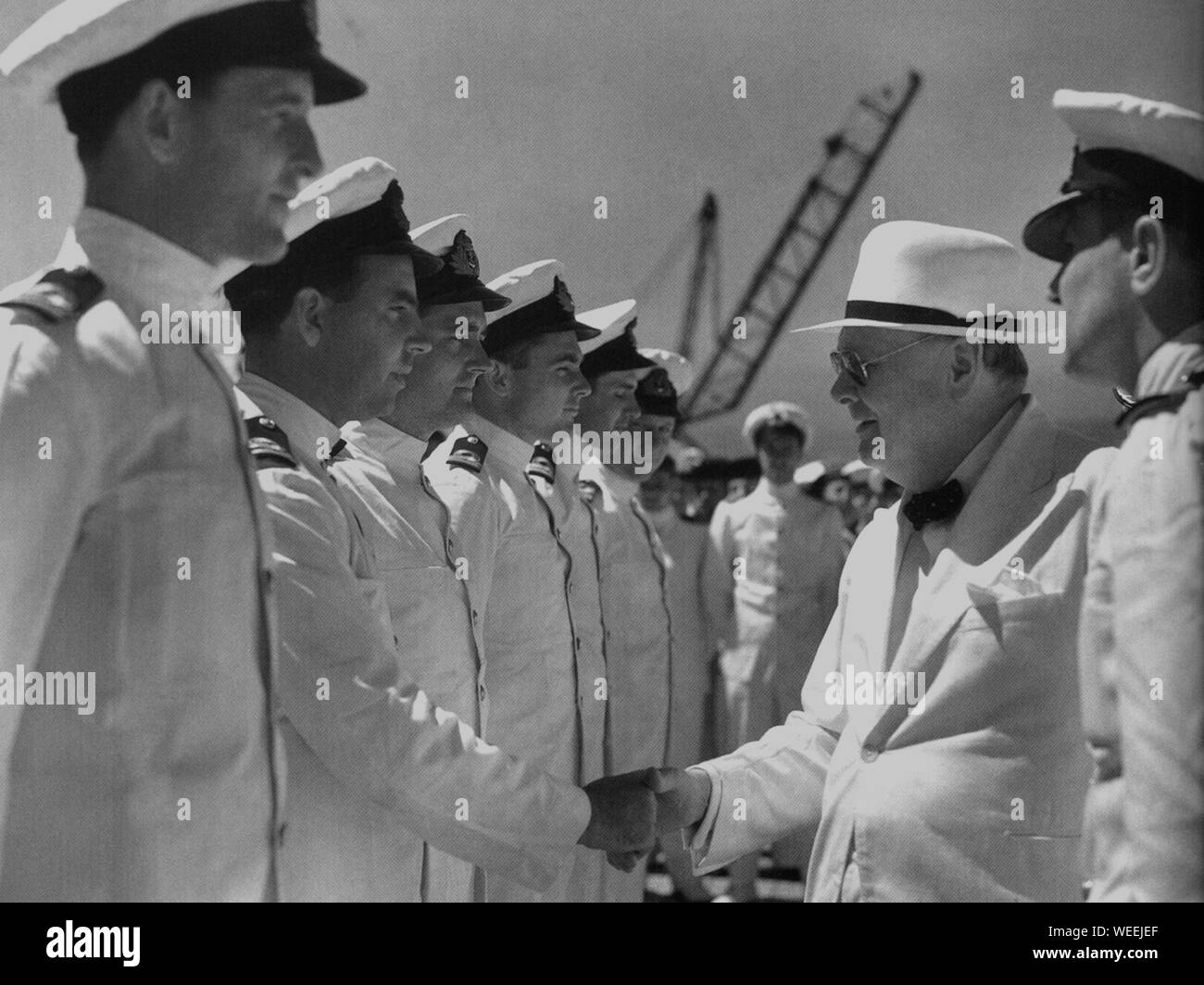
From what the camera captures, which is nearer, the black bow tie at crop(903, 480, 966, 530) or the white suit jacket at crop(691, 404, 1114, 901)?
the white suit jacket at crop(691, 404, 1114, 901)

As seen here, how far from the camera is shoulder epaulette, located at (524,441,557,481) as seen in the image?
4777 millimetres

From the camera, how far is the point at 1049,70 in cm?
327

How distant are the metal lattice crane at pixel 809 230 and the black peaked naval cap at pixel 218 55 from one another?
4.18ft

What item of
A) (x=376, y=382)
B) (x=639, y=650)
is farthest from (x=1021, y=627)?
(x=639, y=650)

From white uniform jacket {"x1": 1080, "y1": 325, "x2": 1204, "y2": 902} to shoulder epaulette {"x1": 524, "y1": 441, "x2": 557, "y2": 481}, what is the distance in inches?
109

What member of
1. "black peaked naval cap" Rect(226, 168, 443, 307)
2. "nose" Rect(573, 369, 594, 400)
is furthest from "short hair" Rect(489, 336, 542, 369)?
"black peaked naval cap" Rect(226, 168, 443, 307)

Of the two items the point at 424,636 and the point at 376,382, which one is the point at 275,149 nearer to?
the point at 376,382

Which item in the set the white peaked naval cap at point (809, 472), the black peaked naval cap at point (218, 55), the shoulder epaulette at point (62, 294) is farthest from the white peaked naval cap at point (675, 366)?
the white peaked naval cap at point (809, 472)

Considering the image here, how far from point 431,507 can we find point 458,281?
537 mm

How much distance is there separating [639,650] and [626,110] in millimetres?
2573

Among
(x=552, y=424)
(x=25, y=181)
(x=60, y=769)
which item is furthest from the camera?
(x=552, y=424)

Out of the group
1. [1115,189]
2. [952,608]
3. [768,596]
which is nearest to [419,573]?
[952,608]

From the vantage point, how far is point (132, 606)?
2330 millimetres

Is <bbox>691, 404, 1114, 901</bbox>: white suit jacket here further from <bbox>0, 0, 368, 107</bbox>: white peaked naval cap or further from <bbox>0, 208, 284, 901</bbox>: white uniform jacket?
<bbox>0, 0, 368, 107</bbox>: white peaked naval cap
